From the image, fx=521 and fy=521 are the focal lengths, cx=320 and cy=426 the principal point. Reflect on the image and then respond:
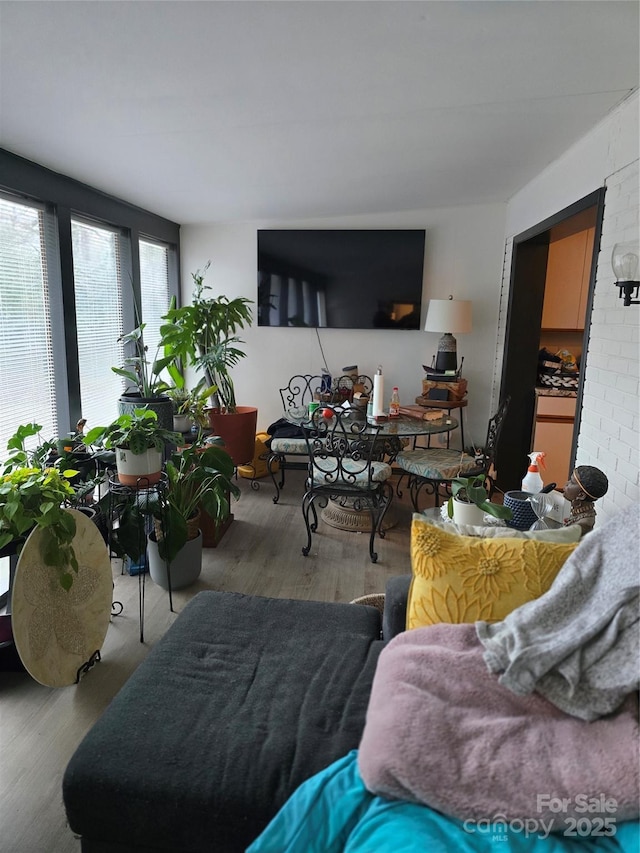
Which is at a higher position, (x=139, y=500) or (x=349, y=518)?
(x=139, y=500)

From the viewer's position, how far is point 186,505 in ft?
8.93

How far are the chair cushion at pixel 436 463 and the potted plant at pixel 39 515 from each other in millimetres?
2168

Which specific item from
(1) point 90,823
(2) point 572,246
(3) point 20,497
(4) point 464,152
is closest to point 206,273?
(4) point 464,152

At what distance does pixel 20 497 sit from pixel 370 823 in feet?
4.71

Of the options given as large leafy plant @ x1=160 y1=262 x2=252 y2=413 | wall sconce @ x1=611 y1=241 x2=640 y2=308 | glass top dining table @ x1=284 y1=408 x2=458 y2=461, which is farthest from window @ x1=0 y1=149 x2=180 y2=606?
wall sconce @ x1=611 y1=241 x2=640 y2=308

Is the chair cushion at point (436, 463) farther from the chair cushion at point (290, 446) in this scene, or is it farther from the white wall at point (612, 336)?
the white wall at point (612, 336)

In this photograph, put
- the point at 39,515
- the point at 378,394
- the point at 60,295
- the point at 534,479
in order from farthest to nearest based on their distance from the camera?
the point at 378,394 → the point at 60,295 → the point at 534,479 → the point at 39,515

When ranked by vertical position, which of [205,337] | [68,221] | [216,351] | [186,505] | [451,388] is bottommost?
[186,505]

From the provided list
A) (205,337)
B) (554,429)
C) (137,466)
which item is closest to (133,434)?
(137,466)

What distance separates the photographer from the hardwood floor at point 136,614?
1537mm

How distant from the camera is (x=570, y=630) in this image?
1193 mm

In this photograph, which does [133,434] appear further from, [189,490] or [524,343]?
[524,343]

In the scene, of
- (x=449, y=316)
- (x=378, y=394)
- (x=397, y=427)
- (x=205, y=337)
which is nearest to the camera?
(x=397, y=427)

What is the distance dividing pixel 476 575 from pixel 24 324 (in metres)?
2.54
